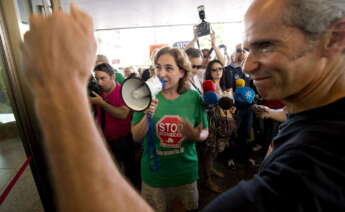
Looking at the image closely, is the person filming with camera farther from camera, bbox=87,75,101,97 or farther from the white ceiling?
the white ceiling

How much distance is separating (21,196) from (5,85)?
1291 millimetres

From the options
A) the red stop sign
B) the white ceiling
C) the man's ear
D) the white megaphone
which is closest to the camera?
the man's ear

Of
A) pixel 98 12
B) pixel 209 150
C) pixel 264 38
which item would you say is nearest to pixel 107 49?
pixel 98 12

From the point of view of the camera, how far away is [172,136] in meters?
1.50

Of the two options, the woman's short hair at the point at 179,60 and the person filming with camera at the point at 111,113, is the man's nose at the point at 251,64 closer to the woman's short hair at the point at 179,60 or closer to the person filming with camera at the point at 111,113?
the woman's short hair at the point at 179,60

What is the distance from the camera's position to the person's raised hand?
15.6 inches

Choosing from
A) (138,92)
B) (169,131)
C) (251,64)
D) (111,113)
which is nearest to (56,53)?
(251,64)

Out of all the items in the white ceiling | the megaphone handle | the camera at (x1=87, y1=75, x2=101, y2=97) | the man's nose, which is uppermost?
the white ceiling

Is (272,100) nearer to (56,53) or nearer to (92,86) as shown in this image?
(56,53)

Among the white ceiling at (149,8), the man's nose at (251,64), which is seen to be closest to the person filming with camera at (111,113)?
the man's nose at (251,64)

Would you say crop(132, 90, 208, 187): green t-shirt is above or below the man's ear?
below

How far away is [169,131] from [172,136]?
0.04 m

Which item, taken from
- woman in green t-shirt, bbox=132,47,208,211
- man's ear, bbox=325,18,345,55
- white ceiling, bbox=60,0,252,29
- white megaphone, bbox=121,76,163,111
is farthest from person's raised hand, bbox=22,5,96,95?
white ceiling, bbox=60,0,252,29

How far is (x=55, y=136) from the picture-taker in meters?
0.38
